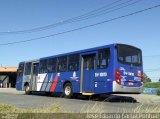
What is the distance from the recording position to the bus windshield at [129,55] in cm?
1899

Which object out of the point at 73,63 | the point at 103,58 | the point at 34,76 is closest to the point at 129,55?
the point at 103,58

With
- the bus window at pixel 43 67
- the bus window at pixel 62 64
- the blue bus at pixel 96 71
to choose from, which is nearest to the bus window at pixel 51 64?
the blue bus at pixel 96 71

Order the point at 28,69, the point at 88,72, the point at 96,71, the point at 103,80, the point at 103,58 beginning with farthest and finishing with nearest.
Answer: the point at 28,69 → the point at 88,72 → the point at 96,71 → the point at 103,58 → the point at 103,80

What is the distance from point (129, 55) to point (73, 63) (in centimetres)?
409

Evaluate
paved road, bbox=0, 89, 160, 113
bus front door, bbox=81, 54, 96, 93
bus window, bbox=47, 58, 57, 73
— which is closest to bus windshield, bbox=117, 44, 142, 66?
bus front door, bbox=81, 54, 96, 93

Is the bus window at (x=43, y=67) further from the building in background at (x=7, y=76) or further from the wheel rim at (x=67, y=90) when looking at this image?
the building in background at (x=7, y=76)

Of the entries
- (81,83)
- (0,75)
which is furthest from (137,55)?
(0,75)

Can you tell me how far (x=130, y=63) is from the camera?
1952 centimetres

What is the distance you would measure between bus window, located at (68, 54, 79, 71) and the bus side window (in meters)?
2.35

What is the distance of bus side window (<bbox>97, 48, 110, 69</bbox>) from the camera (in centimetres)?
1905

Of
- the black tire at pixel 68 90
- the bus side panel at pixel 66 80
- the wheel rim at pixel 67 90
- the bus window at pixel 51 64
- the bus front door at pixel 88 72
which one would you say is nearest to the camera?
the bus front door at pixel 88 72

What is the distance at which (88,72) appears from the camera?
67.1ft

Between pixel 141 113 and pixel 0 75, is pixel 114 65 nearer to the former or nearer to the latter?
pixel 141 113

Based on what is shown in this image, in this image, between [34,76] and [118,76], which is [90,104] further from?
[34,76]
